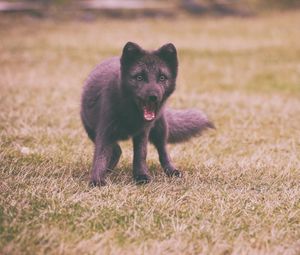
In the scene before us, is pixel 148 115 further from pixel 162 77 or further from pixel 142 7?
pixel 142 7

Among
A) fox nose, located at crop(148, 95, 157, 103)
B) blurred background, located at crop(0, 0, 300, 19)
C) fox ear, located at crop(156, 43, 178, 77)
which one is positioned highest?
fox ear, located at crop(156, 43, 178, 77)

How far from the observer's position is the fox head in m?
4.32

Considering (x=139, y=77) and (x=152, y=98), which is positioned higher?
(x=139, y=77)

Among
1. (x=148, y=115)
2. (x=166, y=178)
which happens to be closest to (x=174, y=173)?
(x=166, y=178)

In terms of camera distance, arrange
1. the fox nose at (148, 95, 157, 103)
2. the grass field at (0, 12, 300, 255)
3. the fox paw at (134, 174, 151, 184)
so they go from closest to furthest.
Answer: the grass field at (0, 12, 300, 255) < the fox nose at (148, 95, 157, 103) < the fox paw at (134, 174, 151, 184)

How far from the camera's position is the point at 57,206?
12.0 ft

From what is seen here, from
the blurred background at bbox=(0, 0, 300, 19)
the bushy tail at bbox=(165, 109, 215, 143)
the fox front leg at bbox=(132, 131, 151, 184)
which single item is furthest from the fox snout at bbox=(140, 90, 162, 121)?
the blurred background at bbox=(0, 0, 300, 19)

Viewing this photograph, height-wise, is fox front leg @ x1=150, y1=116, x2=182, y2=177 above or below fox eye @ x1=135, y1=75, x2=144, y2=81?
below

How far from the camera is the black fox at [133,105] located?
437 cm

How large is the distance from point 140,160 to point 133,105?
0.52 m

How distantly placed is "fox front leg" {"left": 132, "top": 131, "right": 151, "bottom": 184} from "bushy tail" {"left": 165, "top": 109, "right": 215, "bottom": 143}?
0.71 m

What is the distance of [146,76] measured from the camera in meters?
4.36

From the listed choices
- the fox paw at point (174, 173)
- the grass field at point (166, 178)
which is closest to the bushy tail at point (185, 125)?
the grass field at point (166, 178)

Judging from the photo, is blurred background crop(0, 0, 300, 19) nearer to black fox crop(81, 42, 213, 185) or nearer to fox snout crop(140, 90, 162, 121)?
black fox crop(81, 42, 213, 185)
